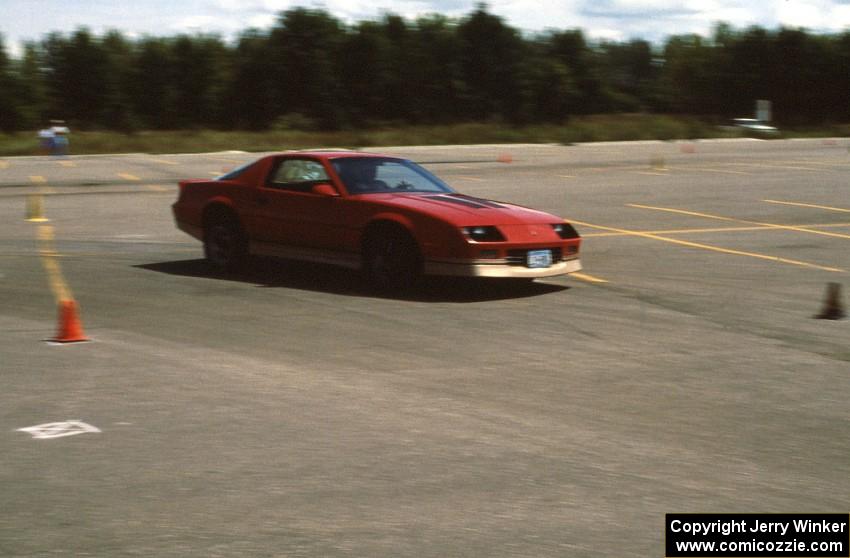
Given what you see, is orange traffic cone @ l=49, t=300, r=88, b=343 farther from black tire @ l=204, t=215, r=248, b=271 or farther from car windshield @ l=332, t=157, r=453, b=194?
black tire @ l=204, t=215, r=248, b=271

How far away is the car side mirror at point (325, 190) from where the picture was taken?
12141 millimetres

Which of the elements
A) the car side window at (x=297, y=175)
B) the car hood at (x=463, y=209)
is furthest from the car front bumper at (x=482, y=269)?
the car side window at (x=297, y=175)

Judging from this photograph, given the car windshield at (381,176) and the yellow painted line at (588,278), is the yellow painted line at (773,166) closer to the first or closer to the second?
the yellow painted line at (588,278)

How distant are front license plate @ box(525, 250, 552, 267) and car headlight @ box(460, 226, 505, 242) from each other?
330 millimetres

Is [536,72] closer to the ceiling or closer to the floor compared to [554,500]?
closer to the ceiling

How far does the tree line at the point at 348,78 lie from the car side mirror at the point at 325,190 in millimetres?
75774

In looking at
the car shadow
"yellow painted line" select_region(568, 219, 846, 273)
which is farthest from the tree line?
the car shadow

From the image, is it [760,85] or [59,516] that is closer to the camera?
[59,516]

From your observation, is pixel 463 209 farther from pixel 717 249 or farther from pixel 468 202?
pixel 717 249

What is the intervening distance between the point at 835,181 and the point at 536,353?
72.1 feet

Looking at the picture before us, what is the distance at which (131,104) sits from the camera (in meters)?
96.5

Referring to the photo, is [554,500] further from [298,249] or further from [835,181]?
[835,181]

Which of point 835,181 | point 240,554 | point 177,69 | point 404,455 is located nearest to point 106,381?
point 404,455

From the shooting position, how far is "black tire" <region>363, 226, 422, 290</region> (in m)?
11.5
